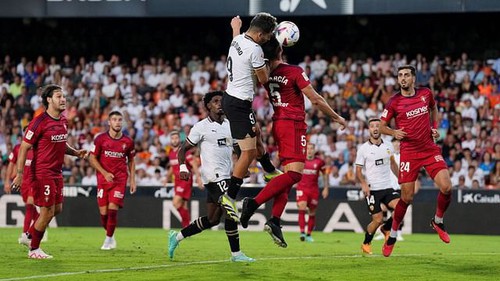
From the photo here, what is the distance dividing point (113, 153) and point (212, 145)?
360 centimetres

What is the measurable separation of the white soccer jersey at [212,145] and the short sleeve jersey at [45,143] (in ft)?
6.52

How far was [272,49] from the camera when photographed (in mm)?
13258

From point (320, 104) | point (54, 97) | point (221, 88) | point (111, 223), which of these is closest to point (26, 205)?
point (111, 223)

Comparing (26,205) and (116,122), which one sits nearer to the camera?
(116,122)

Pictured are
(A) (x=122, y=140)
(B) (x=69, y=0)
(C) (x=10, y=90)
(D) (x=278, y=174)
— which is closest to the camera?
(D) (x=278, y=174)

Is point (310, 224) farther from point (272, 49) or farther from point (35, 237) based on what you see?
point (272, 49)

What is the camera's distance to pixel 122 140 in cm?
1819

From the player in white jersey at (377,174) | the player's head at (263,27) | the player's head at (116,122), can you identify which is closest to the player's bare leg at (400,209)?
the player in white jersey at (377,174)

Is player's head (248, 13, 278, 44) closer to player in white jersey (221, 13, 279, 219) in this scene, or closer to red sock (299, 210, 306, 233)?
player in white jersey (221, 13, 279, 219)

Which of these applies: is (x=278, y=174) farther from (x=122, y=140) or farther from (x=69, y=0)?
(x=69, y=0)

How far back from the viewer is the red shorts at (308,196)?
889 inches

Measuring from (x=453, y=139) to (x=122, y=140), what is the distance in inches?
469

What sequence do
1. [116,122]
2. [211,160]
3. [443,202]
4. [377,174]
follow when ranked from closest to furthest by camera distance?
1. [443,202]
2. [211,160]
3. [116,122]
4. [377,174]

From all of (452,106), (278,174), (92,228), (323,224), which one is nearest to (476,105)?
(452,106)
